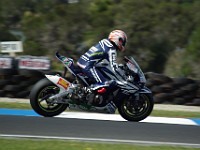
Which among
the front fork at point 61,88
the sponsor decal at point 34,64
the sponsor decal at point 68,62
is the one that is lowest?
the front fork at point 61,88

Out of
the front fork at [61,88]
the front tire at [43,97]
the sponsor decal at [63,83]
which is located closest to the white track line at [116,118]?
the front tire at [43,97]

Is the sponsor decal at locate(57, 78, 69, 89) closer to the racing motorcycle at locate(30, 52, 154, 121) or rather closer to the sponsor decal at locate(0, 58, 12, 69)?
the racing motorcycle at locate(30, 52, 154, 121)

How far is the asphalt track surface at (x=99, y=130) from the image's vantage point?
7.48m

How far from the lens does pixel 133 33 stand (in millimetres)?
34188

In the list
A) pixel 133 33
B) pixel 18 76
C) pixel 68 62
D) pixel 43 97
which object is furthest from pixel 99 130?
pixel 133 33

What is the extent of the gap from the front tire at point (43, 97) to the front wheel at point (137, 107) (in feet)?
3.61

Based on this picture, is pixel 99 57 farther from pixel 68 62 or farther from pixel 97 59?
pixel 68 62

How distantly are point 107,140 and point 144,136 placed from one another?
820 millimetres

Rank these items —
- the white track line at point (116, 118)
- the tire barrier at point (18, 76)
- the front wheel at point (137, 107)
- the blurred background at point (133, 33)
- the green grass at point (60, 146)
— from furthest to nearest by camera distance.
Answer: the blurred background at point (133, 33)
the tire barrier at point (18, 76)
the white track line at point (116, 118)
the front wheel at point (137, 107)
the green grass at point (60, 146)

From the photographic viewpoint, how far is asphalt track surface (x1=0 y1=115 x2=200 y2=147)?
748cm

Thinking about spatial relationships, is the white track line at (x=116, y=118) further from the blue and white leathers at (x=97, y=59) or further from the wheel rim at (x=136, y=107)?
the blue and white leathers at (x=97, y=59)

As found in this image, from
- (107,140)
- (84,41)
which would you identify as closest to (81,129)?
(107,140)

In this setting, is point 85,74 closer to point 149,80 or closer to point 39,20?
point 149,80

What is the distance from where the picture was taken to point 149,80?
1278 centimetres
